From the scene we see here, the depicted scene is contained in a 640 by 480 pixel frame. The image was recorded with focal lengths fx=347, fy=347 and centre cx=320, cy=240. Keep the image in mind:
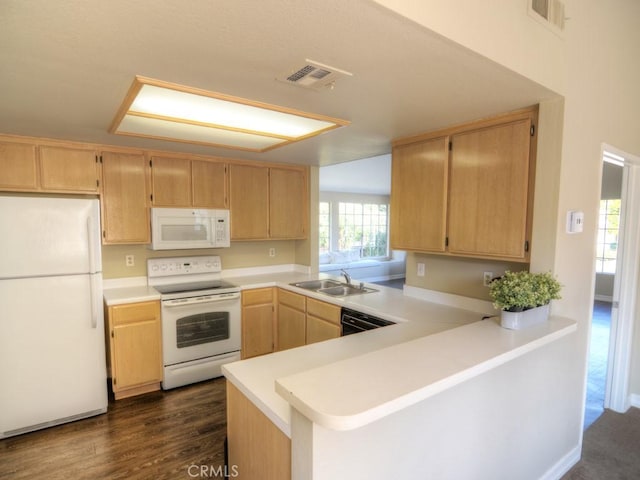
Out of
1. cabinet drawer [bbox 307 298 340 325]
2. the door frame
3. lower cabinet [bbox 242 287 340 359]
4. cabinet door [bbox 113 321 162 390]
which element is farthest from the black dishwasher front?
the door frame

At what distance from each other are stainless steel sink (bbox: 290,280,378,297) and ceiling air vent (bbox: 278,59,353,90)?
208 cm

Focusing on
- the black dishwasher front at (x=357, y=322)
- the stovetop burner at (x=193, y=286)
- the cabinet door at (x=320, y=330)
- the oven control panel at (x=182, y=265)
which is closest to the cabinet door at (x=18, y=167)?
the oven control panel at (x=182, y=265)

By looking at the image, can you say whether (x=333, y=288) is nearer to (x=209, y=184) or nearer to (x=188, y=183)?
(x=209, y=184)

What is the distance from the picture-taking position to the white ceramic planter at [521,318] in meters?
1.74

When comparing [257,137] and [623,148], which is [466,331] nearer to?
[623,148]

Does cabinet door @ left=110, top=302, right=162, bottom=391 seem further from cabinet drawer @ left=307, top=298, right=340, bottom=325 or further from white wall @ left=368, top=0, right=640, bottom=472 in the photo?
white wall @ left=368, top=0, right=640, bottom=472

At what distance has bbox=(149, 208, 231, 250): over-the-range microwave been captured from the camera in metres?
3.30

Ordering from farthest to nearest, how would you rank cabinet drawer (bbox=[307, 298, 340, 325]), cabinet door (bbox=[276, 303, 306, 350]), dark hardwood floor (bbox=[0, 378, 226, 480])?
cabinet door (bbox=[276, 303, 306, 350]) < cabinet drawer (bbox=[307, 298, 340, 325]) < dark hardwood floor (bbox=[0, 378, 226, 480])

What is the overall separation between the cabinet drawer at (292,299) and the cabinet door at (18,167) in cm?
232

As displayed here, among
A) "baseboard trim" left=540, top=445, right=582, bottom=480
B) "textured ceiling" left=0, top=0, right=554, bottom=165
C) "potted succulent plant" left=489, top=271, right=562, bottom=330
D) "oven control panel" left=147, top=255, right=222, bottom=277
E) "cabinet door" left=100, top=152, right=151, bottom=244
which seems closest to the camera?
"textured ceiling" left=0, top=0, right=554, bottom=165

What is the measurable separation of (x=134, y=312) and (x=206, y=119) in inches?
71.0

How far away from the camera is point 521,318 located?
5.74ft

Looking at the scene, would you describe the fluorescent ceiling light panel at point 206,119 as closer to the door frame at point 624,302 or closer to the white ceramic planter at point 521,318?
the white ceramic planter at point 521,318

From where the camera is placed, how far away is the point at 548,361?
188 centimetres
